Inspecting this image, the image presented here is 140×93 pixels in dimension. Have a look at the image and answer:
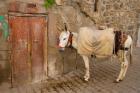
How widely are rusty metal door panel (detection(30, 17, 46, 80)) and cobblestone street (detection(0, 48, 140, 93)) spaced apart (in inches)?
17.1

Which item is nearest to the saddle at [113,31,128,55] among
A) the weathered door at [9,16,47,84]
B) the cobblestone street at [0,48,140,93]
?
the cobblestone street at [0,48,140,93]

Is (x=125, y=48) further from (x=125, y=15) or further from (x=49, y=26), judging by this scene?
(x=125, y=15)

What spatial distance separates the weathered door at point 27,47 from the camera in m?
7.82

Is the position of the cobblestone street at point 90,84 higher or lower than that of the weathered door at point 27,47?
lower

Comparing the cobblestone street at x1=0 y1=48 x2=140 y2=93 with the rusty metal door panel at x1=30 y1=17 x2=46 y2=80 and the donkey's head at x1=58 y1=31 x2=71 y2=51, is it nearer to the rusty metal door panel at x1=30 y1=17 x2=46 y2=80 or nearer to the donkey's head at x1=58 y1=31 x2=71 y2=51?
the rusty metal door panel at x1=30 y1=17 x2=46 y2=80

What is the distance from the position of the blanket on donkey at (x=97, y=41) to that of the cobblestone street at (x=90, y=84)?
0.96 meters

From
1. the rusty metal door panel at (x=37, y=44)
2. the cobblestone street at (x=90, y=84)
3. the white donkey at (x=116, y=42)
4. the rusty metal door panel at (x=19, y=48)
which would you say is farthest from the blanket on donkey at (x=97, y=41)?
the rusty metal door panel at (x=19, y=48)

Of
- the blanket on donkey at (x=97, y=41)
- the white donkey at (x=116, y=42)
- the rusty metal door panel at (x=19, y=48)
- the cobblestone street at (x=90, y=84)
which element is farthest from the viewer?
the white donkey at (x=116, y=42)

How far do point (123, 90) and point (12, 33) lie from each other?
11.8 feet

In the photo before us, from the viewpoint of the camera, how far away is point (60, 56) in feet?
29.6

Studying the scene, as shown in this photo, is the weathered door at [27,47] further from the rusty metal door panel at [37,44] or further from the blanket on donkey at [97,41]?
the blanket on donkey at [97,41]

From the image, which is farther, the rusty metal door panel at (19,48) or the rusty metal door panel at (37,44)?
the rusty metal door panel at (37,44)

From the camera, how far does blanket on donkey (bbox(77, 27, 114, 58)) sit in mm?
8023

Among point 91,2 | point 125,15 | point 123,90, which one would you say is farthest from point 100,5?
point 123,90
